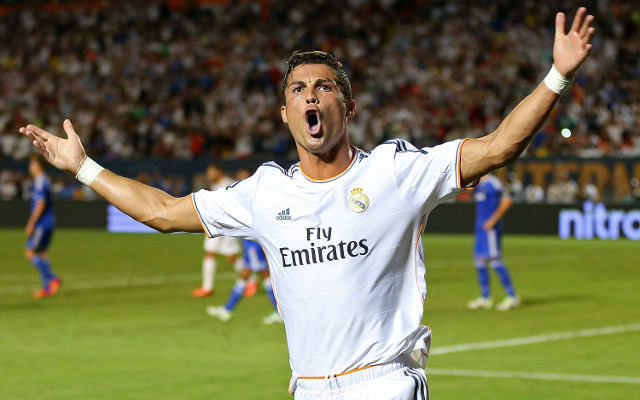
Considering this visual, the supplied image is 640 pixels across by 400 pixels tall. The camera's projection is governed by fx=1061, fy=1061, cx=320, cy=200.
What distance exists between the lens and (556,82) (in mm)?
3893

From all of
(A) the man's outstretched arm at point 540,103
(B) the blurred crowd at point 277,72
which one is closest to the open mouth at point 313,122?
(A) the man's outstretched arm at point 540,103

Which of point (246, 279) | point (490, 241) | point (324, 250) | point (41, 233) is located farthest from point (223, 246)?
point (324, 250)

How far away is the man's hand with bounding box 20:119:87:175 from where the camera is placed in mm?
4773

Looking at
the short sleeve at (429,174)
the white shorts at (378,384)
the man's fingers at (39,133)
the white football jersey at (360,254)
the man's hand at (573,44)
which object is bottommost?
the white shorts at (378,384)

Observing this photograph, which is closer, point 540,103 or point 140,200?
point 540,103

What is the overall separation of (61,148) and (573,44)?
7.57ft

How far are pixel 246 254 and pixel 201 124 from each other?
21351 millimetres

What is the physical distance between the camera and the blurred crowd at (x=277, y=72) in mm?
31641

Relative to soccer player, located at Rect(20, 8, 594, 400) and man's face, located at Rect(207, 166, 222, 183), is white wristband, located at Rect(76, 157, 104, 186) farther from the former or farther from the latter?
man's face, located at Rect(207, 166, 222, 183)

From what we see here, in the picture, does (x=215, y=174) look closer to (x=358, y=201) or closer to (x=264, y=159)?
(x=358, y=201)

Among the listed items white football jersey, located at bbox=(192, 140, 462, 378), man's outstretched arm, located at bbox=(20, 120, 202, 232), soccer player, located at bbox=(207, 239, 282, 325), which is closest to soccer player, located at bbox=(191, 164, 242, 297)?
soccer player, located at bbox=(207, 239, 282, 325)

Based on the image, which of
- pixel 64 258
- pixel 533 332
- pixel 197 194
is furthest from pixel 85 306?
pixel 197 194

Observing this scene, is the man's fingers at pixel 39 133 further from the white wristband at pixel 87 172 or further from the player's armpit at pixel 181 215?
the player's armpit at pixel 181 215

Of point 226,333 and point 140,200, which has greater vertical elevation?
point 140,200
